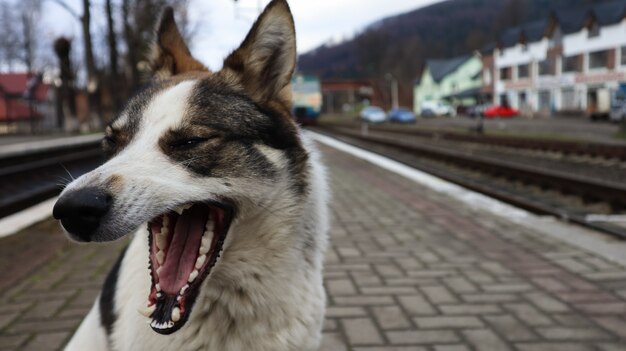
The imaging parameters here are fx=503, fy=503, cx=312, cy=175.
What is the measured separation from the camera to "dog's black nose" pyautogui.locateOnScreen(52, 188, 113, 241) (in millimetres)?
1674

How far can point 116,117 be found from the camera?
7.50 feet

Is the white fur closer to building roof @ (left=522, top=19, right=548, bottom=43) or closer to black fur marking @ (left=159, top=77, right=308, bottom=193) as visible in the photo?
black fur marking @ (left=159, top=77, right=308, bottom=193)

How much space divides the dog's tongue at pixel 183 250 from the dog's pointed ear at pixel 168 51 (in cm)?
88

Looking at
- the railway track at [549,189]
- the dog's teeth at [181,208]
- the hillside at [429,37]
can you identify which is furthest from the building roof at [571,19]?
the dog's teeth at [181,208]

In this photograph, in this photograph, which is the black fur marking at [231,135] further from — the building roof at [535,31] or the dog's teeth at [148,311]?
the building roof at [535,31]

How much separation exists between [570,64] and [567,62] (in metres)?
0.66

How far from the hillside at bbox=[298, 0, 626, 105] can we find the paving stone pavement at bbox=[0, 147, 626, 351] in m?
94.1

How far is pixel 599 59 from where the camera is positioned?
51.1 meters

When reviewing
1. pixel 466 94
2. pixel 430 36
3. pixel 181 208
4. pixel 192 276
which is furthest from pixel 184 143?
pixel 430 36

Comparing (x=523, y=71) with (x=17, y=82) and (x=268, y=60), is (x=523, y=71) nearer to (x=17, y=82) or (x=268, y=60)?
(x=17, y=82)

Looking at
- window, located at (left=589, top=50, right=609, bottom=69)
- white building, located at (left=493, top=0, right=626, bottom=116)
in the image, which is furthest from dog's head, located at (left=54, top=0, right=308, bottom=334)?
window, located at (left=589, top=50, right=609, bottom=69)

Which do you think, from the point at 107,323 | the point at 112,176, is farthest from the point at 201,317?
the point at 112,176

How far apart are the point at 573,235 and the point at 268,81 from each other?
4.62 metres

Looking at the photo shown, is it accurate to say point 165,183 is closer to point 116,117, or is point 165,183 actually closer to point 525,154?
point 116,117
